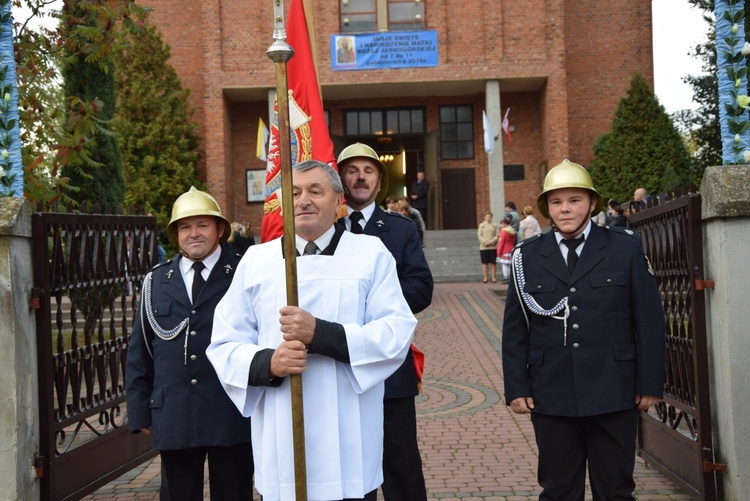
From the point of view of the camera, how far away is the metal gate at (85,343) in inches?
213

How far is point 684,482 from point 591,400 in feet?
6.23

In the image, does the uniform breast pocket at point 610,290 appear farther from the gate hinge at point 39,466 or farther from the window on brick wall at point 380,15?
the window on brick wall at point 380,15

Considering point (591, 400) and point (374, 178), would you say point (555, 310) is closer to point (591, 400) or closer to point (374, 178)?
point (591, 400)

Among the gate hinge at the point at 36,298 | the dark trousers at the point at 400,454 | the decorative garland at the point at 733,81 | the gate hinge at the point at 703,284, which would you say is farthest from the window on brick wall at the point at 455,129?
the dark trousers at the point at 400,454

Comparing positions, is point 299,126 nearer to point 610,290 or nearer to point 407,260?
point 407,260

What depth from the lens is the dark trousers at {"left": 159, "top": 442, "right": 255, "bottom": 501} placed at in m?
4.53

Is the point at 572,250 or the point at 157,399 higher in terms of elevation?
the point at 572,250

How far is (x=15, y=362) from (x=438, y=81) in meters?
24.6

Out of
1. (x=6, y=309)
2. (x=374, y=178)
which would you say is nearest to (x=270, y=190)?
(x=374, y=178)

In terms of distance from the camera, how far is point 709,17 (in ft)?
87.9

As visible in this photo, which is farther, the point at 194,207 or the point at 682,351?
the point at 682,351

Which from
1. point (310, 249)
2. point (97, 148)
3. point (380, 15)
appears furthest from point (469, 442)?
point (380, 15)

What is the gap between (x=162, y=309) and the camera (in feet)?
15.3

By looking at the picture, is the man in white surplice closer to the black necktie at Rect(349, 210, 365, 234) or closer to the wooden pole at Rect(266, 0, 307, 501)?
the wooden pole at Rect(266, 0, 307, 501)
